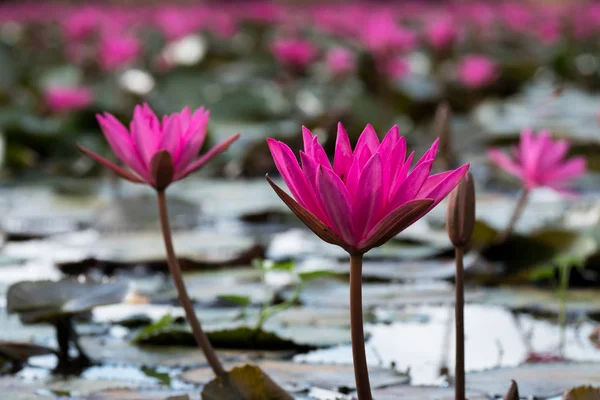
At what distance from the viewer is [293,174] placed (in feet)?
2.23

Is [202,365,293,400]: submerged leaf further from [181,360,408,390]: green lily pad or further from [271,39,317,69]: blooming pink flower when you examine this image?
[271,39,317,69]: blooming pink flower

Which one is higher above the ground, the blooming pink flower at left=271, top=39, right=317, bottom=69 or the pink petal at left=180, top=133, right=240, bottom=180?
the blooming pink flower at left=271, top=39, right=317, bottom=69

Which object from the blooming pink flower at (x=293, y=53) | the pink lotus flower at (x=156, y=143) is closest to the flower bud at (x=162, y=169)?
the pink lotus flower at (x=156, y=143)

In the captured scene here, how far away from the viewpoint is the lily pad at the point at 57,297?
1.02 meters

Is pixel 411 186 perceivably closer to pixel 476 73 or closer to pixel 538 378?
pixel 538 378

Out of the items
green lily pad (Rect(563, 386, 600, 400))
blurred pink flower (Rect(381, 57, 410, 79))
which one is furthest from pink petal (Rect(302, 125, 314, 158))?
blurred pink flower (Rect(381, 57, 410, 79))

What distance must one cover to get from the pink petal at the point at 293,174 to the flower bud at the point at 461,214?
0.16 meters

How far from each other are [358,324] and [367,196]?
0.10 metres

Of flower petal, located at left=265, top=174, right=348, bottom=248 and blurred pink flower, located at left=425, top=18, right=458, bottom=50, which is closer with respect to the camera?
flower petal, located at left=265, top=174, right=348, bottom=248

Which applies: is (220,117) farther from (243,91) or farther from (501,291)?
(501,291)

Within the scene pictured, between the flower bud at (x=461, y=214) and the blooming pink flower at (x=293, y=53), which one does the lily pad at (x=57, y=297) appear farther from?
the blooming pink flower at (x=293, y=53)

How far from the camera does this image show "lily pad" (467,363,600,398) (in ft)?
3.01

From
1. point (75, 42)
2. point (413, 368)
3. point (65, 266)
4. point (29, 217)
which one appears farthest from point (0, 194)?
point (75, 42)

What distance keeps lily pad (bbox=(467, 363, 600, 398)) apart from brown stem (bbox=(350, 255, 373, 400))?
0.26m
